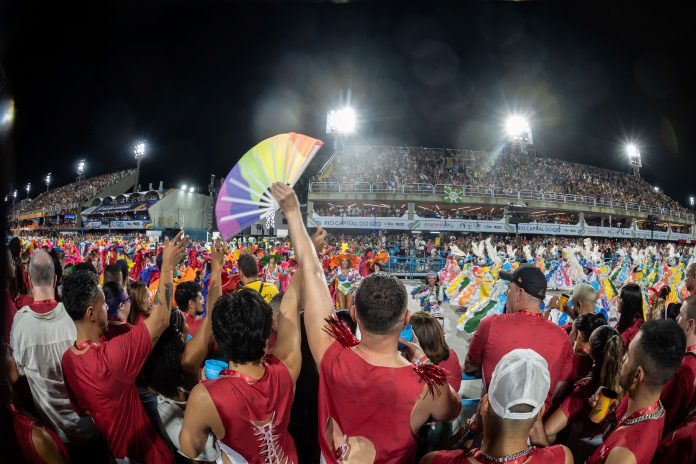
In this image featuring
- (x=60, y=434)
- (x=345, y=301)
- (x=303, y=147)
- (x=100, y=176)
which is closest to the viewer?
(x=303, y=147)

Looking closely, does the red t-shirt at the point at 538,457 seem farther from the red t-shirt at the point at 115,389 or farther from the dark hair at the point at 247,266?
the dark hair at the point at 247,266

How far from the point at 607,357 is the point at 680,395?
1.30 feet

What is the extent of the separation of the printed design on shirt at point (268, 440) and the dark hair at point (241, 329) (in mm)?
278

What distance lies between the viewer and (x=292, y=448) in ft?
6.41

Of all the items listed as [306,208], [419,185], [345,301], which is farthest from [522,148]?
[345,301]

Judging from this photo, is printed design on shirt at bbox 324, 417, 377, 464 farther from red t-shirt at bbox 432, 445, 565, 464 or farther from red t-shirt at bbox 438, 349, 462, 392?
red t-shirt at bbox 438, 349, 462, 392

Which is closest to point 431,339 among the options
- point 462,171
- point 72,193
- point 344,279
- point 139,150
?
point 344,279

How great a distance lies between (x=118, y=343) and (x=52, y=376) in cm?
85

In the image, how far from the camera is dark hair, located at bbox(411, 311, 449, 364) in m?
2.74

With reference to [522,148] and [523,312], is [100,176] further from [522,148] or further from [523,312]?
[523,312]

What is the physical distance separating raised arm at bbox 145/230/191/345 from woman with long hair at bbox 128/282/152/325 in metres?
1.95

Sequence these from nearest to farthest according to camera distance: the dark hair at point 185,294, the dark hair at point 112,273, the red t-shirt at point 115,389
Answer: the red t-shirt at point 115,389 → the dark hair at point 185,294 → the dark hair at point 112,273

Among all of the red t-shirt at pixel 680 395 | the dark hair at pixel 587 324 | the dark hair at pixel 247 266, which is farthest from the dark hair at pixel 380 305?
the dark hair at pixel 247 266

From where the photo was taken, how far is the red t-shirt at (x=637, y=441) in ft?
5.44
